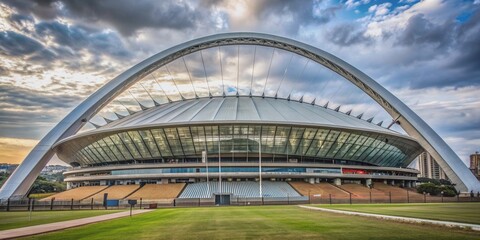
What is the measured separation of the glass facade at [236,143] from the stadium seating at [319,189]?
6.16m

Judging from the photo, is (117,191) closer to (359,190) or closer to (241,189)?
(241,189)

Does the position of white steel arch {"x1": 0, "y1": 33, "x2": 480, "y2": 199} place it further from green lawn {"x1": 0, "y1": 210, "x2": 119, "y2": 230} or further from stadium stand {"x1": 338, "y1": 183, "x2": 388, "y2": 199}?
green lawn {"x1": 0, "y1": 210, "x2": 119, "y2": 230}

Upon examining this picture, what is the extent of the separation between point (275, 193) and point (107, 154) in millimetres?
34530

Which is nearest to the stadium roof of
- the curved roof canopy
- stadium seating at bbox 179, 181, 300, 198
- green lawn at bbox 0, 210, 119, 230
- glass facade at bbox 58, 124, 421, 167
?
the curved roof canopy

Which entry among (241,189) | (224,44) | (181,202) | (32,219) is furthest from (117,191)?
(224,44)

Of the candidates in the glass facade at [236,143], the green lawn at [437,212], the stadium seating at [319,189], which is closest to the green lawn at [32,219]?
the green lawn at [437,212]

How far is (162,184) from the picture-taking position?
6381 cm

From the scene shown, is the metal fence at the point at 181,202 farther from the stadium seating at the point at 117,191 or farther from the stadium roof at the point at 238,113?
the stadium roof at the point at 238,113

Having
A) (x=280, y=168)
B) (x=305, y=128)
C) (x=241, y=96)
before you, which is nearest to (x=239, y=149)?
(x=280, y=168)

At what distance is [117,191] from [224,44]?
1534 inches

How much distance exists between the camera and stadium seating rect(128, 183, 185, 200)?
5596 centimetres

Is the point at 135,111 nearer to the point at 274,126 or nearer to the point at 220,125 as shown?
the point at 220,125

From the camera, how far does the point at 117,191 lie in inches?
2416

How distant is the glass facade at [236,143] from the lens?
60.8m
